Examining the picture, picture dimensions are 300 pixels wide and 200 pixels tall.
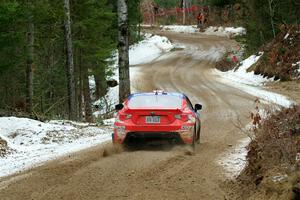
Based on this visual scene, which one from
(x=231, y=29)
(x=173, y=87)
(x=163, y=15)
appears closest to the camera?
(x=173, y=87)

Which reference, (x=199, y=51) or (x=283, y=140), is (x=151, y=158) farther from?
(x=199, y=51)

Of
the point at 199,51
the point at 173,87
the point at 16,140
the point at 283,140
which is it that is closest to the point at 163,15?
the point at 199,51

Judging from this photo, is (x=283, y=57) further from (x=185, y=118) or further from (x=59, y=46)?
(x=185, y=118)

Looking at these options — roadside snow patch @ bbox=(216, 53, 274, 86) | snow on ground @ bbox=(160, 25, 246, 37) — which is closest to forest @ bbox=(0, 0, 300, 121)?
roadside snow patch @ bbox=(216, 53, 274, 86)

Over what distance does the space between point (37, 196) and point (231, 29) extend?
62441 millimetres

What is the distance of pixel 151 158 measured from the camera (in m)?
10.9

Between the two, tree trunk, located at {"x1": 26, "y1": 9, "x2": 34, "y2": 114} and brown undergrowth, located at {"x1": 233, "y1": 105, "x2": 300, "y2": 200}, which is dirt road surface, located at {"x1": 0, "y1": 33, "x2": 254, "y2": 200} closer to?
brown undergrowth, located at {"x1": 233, "y1": 105, "x2": 300, "y2": 200}

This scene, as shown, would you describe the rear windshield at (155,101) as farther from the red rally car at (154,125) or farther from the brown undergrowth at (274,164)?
the brown undergrowth at (274,164)

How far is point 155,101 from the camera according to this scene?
1277 centimetres

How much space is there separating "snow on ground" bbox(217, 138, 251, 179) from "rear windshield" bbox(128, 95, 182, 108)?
1685 millimetres

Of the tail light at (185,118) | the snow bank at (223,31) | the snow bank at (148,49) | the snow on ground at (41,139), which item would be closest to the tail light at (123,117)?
the tail light at (185,118)

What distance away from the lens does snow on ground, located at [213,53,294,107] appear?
24312 millimetres

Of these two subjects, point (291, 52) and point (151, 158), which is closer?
point (151, 158)

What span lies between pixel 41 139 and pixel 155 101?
12.2 ft
